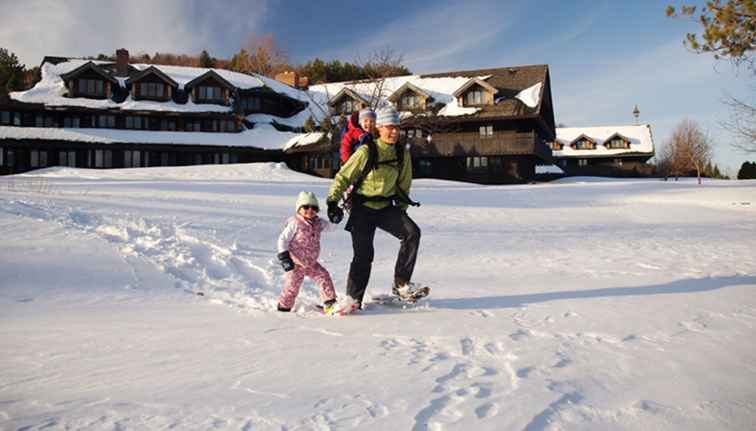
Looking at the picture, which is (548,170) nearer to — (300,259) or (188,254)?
(188,254)

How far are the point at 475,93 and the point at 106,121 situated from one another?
27836 mm

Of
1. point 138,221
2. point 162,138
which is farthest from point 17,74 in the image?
point 138,221

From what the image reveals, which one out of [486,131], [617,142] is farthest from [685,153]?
[486,131]

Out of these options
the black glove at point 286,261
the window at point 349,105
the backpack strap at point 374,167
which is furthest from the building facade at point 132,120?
the black glove at point 286,261

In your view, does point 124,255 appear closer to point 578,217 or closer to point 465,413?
point 465,413

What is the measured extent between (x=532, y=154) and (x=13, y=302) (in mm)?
34111

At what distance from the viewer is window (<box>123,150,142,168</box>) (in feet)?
121

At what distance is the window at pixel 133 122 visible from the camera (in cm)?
3809

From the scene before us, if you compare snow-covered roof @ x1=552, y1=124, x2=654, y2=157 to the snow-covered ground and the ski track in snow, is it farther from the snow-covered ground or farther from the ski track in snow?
the ski track in snow

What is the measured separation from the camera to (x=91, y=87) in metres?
37.6

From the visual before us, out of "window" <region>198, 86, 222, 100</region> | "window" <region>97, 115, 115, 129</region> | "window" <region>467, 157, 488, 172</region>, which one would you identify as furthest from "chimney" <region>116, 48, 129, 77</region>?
"window" <region>467, 157, 488, 172</region>

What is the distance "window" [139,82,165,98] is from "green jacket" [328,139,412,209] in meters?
38.5

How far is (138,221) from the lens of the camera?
8969 millimetres

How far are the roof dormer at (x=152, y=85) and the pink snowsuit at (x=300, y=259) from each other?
126ft
